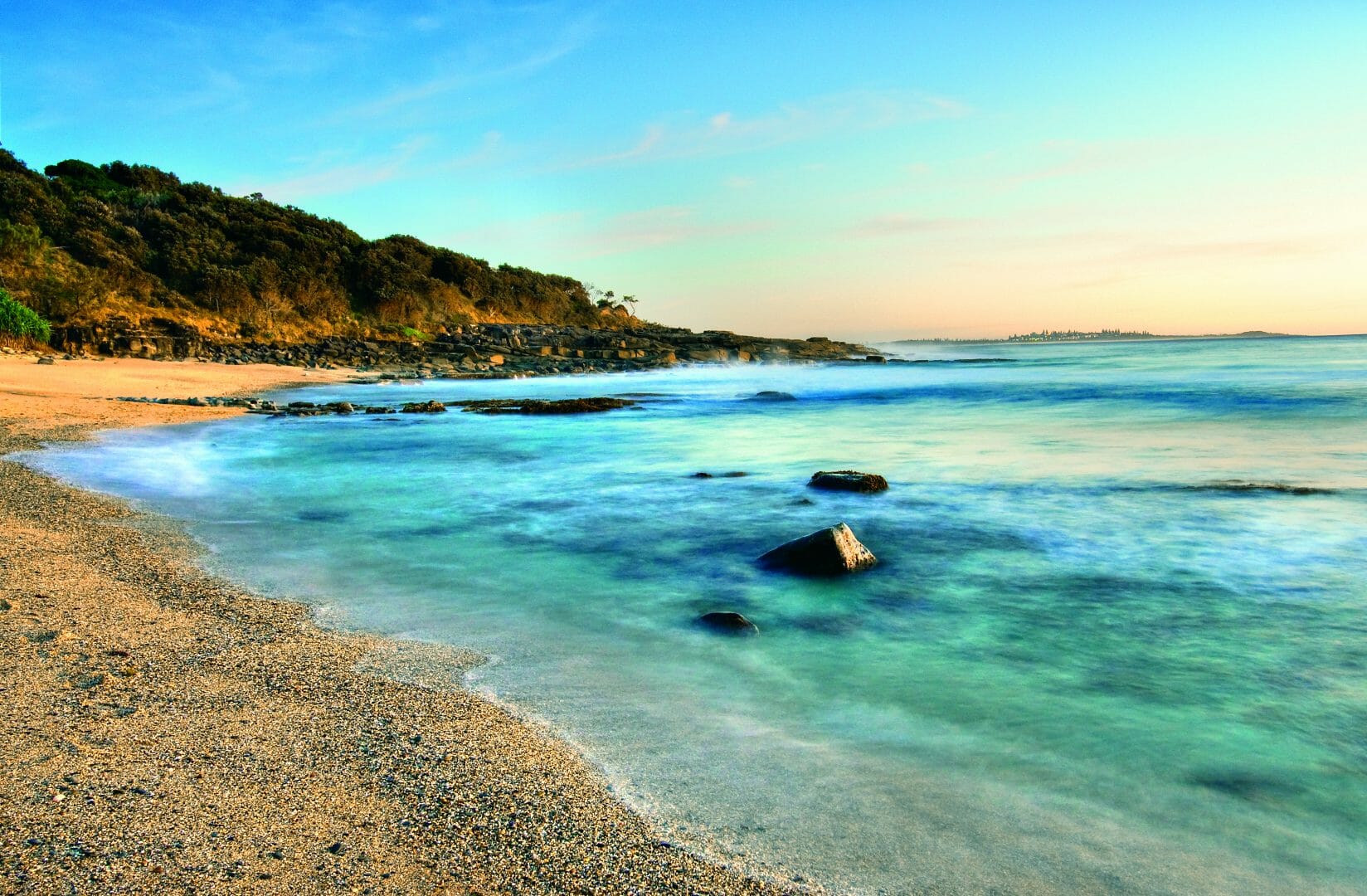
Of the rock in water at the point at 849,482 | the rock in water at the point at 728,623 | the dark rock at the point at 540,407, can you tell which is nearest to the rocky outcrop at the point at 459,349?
the dark rock at the point at 540,407

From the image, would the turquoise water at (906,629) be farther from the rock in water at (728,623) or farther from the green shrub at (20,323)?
the green shrub at (20,323)

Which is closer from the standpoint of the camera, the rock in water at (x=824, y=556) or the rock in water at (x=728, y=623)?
the rock in water at (x=728, y=623)

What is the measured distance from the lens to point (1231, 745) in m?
3.48

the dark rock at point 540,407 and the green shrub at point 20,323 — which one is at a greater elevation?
the green shrub at point 20,323

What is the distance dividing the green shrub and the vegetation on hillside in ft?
11.5

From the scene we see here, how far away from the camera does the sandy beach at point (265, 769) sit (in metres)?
2.24

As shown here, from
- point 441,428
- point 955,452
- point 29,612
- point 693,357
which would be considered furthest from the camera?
point 693,357

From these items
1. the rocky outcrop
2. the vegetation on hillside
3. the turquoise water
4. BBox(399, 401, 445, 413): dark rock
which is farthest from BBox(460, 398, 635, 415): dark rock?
the vegetation on hillside

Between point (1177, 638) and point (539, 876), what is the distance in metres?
4.06

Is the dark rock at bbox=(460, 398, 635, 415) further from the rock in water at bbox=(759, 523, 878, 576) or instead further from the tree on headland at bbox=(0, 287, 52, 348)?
the rock in water at bbox=(759, 523, 878, 576)

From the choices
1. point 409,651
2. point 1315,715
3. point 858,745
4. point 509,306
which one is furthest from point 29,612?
point 509,306

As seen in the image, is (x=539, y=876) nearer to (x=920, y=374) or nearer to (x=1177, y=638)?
(x=1177, y=638)

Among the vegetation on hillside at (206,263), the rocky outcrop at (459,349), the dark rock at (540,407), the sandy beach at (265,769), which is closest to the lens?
the sandy beach at (265,769)

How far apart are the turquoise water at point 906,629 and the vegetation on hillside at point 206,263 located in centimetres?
2237
